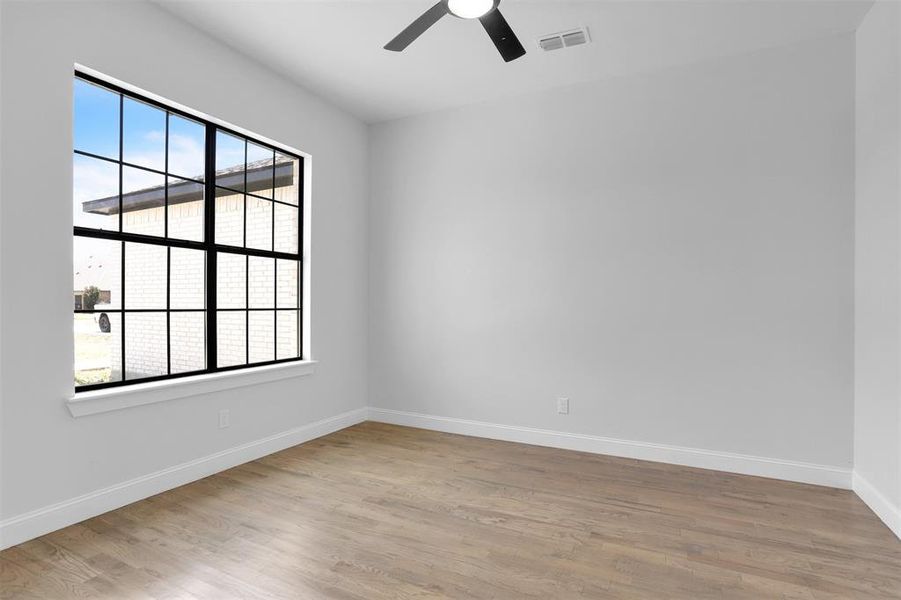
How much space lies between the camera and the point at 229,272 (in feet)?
12.0

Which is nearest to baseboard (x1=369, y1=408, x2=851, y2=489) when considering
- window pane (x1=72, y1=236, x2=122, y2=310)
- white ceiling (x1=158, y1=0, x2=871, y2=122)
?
window pane (x1=72, y1=236, x2=122, y2=310)

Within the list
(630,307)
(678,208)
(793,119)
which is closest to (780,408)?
(630,307)

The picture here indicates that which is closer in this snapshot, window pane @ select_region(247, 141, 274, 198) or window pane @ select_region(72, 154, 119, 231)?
window pane @ select_region(72, 154, 119, 231)

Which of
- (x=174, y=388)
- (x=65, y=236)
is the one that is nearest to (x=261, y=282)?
(x=174, y=388)

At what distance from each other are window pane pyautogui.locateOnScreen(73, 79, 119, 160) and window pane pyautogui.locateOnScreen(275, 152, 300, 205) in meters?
1.25

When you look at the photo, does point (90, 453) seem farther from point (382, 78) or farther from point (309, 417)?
point (382, 78)

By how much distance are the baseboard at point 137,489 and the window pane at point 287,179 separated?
75.2 inches

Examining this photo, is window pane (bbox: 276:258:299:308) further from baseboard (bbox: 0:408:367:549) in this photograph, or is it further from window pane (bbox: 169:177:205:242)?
baseboard (bbox: 0:408:367:549)

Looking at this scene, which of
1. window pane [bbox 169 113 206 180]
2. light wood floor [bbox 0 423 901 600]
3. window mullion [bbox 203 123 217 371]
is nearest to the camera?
light wood floor [bbox 0 423 901 600]

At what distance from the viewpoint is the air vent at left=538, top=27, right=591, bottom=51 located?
10.6ft

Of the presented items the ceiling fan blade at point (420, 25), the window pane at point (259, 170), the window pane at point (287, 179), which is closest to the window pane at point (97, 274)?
the window pane at point (259, 170)

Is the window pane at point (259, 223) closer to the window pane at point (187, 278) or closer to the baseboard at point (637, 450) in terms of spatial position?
the window pane at point (187, 278)

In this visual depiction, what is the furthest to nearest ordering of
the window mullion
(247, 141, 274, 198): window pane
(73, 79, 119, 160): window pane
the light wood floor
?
1. (247, 141, 274, 198): window pane
2. the window mullion
3. (73, 79, 119, 160): window pane
4. the light wood floor

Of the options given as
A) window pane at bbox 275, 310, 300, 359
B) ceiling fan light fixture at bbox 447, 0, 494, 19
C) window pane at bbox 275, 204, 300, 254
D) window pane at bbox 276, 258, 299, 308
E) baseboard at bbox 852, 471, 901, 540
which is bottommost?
baseboard at bbox 852, 471, 901, 540
